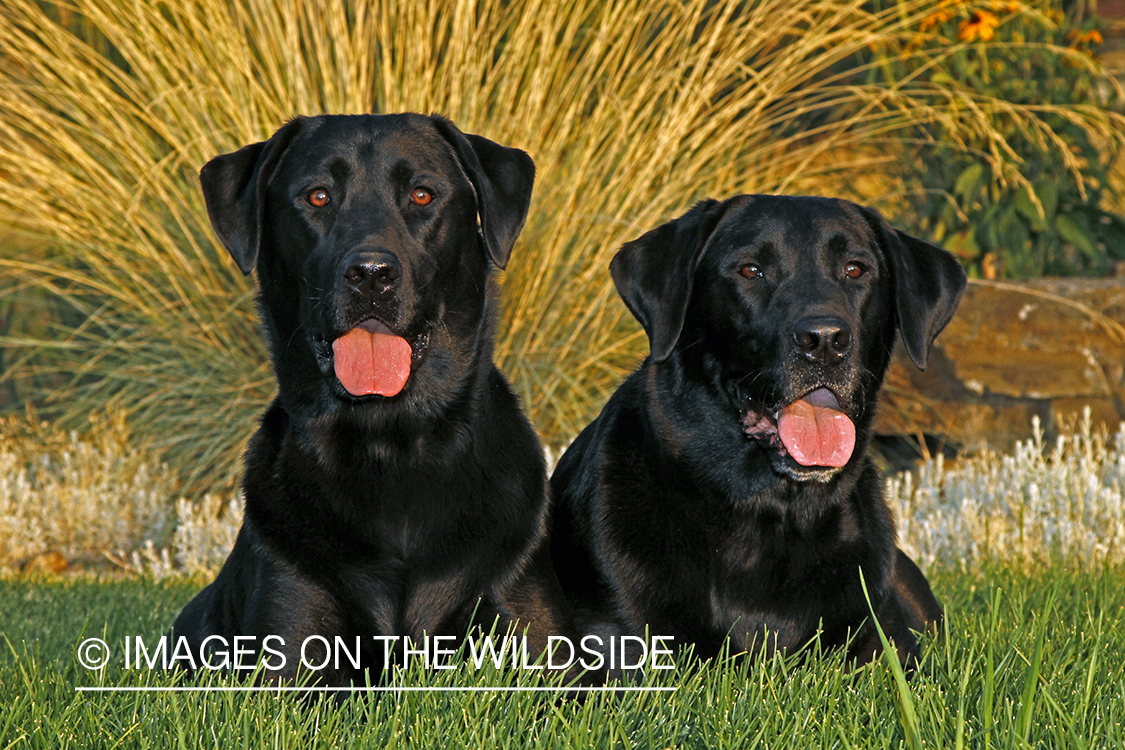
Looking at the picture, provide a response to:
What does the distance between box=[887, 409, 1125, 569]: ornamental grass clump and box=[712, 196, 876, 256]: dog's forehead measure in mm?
1606

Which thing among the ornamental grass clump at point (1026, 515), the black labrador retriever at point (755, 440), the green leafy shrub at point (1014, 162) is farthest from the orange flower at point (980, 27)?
the black labrador retriever at point (755, 440)

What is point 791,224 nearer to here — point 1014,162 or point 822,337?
point 822,337

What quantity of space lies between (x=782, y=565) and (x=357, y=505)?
95 cm

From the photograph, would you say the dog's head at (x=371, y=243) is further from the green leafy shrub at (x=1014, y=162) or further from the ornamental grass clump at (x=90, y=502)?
the green leafy shrub at (x=1014, y=162)

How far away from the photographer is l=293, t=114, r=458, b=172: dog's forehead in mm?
2723

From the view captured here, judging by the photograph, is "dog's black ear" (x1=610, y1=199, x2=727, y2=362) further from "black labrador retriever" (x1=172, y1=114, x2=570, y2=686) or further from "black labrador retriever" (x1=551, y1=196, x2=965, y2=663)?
"black labrador retriever" (x1=172, y1=114, x2=570, y2=686)

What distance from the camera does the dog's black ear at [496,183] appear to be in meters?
2.80

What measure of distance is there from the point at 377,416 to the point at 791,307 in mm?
941

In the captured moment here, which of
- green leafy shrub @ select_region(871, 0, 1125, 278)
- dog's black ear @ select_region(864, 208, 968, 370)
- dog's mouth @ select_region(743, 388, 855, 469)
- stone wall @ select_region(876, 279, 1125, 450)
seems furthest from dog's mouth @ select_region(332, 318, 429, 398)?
green leafy shrub @ select_region(871, 0, 1125, 278)

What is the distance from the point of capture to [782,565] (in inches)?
108

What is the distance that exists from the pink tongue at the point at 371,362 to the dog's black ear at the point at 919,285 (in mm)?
1176

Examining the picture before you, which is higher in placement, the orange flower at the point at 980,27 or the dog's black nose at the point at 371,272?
the orange flower at the point at 980,27

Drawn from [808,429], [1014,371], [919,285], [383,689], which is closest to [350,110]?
[919,285]

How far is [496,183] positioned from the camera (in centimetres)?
285
